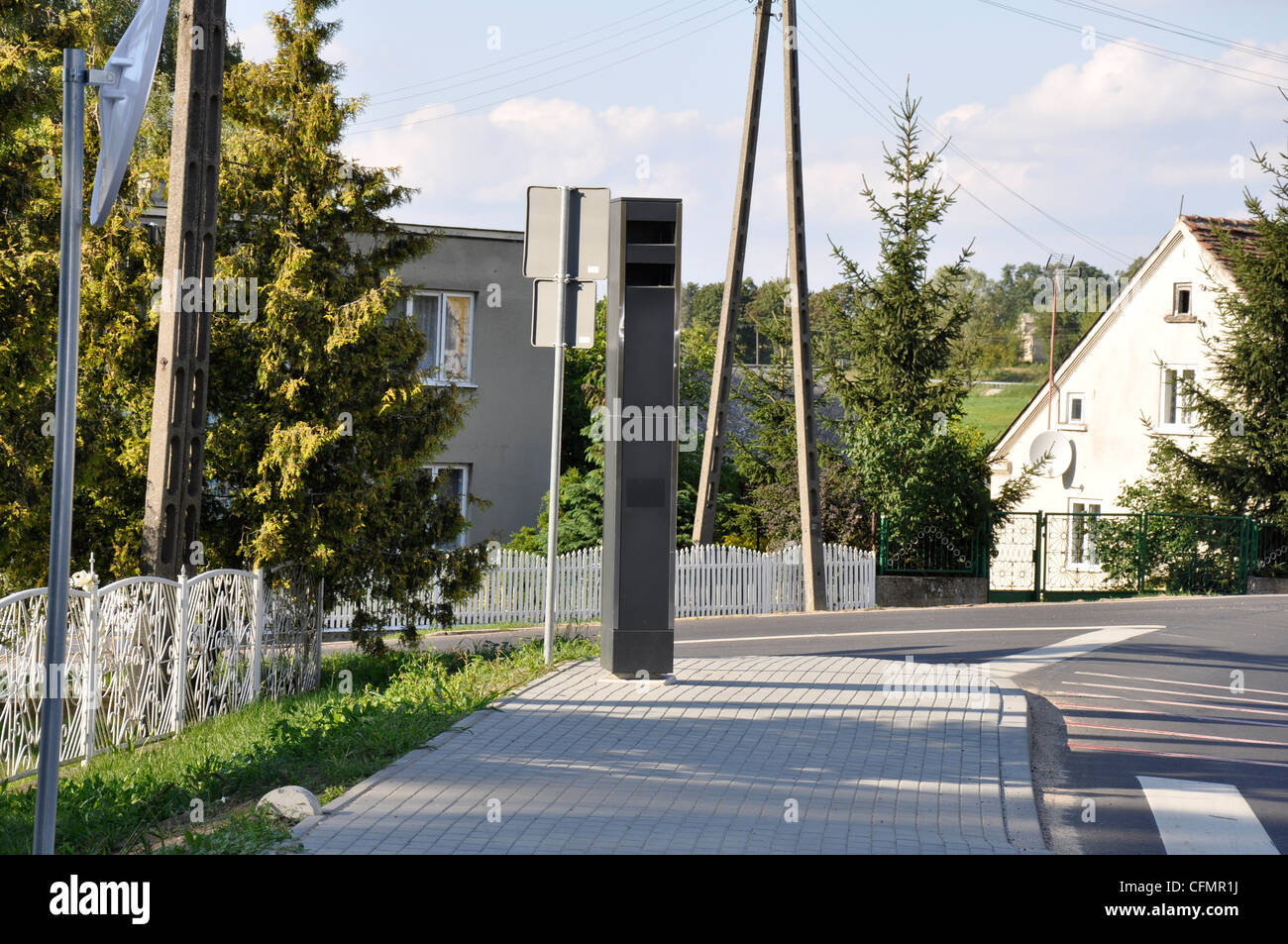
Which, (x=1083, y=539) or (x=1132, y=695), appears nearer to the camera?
(x=1132, y=695)

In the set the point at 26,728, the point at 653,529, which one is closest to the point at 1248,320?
the point at 653,529

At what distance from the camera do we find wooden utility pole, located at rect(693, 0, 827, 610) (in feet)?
75.6

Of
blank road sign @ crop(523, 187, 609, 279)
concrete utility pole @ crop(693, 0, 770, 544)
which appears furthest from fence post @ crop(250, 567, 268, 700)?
concrete utility pole @ crop(693, 0, 770, 544)

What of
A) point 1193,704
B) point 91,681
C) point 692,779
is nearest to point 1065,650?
point 1193,704

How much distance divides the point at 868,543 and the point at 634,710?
17.6 metres

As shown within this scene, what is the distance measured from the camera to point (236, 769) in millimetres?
7750

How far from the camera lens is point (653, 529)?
11.0m

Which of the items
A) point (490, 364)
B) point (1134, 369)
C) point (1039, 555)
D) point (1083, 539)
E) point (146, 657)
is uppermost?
point (1134, 369)

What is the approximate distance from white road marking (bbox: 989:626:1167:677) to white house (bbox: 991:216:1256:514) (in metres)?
16.5

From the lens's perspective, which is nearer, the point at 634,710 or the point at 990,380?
the point at 634,710

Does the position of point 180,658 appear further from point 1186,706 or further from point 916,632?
point 916,632

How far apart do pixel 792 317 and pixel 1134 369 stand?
17.0m

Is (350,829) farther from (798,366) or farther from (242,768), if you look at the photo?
(798,366)
